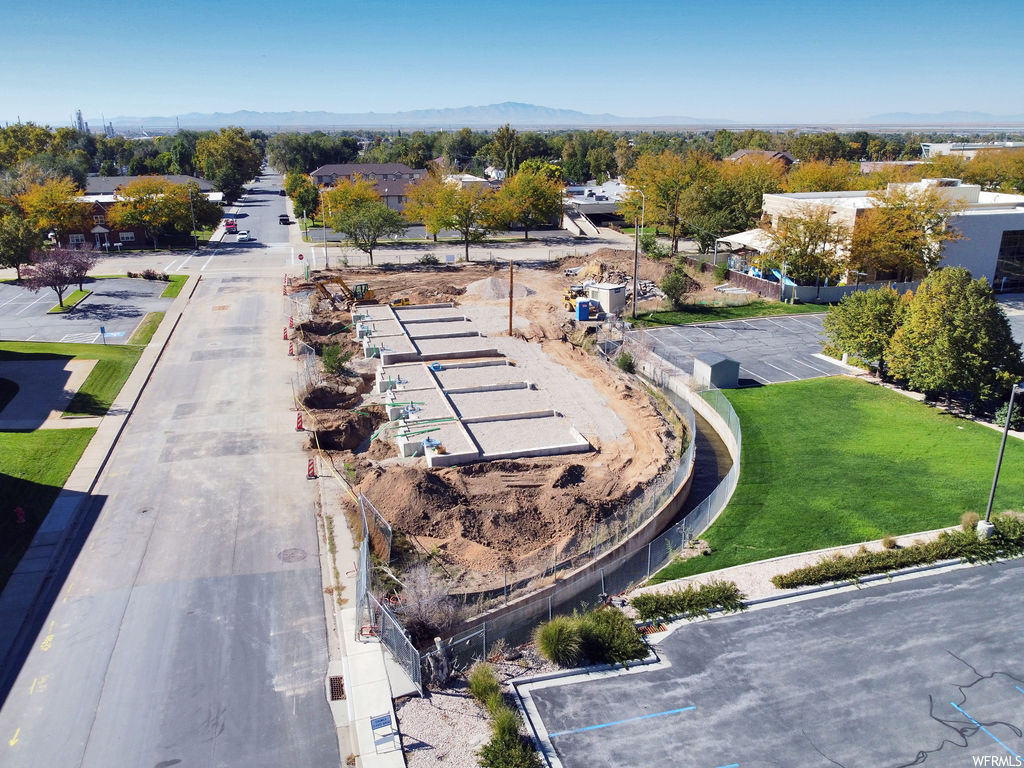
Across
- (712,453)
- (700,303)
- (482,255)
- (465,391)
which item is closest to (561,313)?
(700,303)

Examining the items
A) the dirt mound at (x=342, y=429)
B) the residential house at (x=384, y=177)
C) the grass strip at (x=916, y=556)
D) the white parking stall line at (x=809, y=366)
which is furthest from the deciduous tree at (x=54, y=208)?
the grass strip at (x=916, y=556)

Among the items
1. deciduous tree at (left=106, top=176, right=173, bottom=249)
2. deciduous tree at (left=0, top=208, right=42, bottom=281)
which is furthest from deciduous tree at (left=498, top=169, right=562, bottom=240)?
deciduous tree at (left=0, top=208, right=42, bottom=281)

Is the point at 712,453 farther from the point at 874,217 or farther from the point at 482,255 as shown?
the point at 482,255

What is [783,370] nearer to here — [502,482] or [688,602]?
[502,482]

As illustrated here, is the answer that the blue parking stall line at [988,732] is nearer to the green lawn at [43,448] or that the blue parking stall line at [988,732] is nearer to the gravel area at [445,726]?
the gravel area at [445,726]

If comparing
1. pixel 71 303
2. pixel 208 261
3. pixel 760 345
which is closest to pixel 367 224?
pixel 208 261
